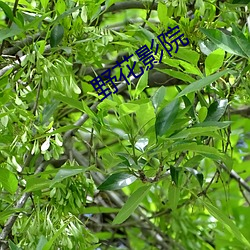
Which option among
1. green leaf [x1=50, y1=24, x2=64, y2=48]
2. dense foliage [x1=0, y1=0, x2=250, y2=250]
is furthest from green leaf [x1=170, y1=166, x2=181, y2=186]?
green leaf [x1=50, y1=24, x2=64, y2=48]

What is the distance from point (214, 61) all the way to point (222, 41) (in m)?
0.05

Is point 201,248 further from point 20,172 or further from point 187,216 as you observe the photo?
point 20,172

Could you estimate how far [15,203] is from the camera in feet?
2.91

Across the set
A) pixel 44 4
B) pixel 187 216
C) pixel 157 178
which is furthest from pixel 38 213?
pixel 187 216

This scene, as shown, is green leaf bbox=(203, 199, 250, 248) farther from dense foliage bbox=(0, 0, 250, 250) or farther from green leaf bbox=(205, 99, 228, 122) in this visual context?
green leaf bbox=(205, 99, 228, 122)

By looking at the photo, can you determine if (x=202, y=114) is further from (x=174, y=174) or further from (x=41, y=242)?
(x=41, y=242)

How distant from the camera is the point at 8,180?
0.79m

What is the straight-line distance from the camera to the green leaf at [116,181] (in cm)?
79

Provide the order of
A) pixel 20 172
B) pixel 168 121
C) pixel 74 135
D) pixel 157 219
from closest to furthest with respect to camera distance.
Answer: pixel 168 121, pixel 20 172, pixel 74 135, pixel 157 219

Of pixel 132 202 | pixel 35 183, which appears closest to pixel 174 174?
pixel 132 202

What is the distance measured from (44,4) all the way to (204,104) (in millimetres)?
250

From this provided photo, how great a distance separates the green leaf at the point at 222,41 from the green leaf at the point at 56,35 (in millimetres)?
183

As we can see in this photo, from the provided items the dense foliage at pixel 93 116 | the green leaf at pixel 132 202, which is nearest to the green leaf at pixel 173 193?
the dense foliage at pixel 93 116

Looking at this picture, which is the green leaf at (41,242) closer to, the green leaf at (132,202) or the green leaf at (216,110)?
the green leaf at (132,202)
